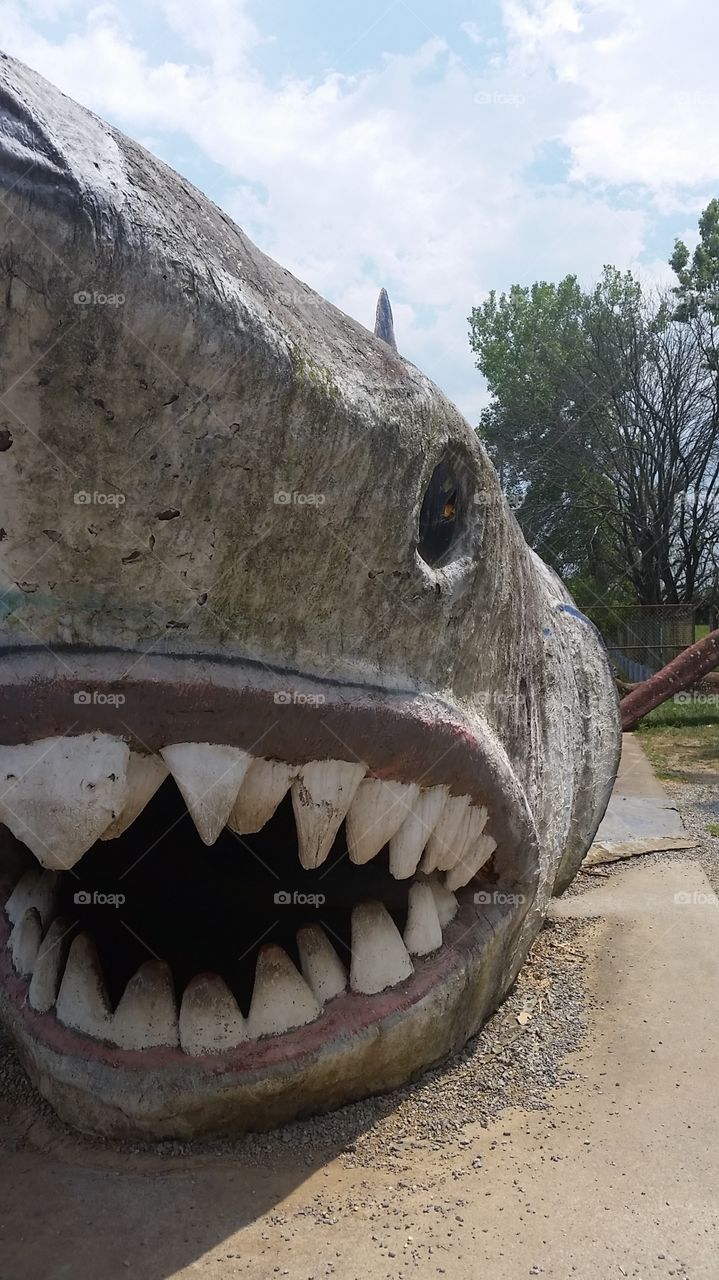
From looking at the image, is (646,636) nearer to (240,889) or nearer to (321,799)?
(240,889)

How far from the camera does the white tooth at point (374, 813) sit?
173 centimetres

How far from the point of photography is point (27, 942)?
6.97ft

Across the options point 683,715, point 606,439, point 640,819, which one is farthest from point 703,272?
point 640,819

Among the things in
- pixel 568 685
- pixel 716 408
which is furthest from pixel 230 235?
pixel 716 408

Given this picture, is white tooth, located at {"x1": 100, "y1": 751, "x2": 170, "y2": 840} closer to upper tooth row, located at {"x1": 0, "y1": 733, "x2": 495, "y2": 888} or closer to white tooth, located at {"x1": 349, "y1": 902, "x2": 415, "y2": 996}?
upper tooth row, located at {"x1": 0, "y1": 733, "x2": 495, "y2": 888}

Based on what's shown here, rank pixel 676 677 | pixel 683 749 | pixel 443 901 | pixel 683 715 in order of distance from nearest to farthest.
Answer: pixel 443 901, pixel 676 677, pixel 683 749, pixel 683 715

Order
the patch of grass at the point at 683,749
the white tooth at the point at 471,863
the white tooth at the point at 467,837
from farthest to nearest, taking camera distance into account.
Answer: the patch of grass at the point at 683,749 < the white tooth at the point at 471,863 < the white tooth at the point at 467,837

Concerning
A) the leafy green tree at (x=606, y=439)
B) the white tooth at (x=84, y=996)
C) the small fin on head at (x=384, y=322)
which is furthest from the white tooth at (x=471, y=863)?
the leafy green tree at (x=606, y=439)

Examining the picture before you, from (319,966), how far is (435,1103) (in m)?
0.51

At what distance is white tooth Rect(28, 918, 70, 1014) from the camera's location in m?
1.99

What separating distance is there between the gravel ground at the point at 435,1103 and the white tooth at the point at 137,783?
0.87 meters

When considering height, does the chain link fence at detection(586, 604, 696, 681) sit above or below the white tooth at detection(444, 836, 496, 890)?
above

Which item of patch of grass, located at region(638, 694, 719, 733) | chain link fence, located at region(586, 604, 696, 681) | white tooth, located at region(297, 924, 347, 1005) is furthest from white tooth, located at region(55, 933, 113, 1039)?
chain link fence, located at region(586, 604, 696, 681)

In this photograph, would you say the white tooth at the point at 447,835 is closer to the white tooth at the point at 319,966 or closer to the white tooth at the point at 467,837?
the white tooth at the point at 467,837
